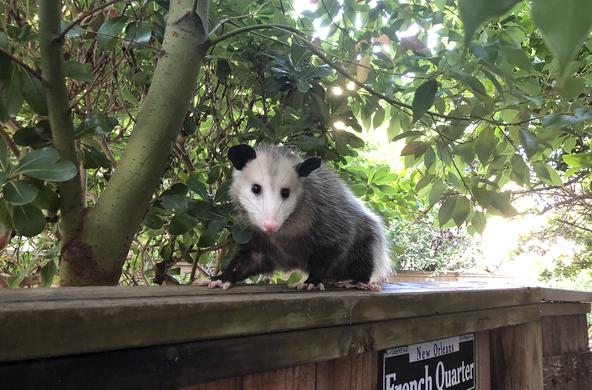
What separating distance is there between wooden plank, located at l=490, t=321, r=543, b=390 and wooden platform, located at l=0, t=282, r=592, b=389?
0.73 metres

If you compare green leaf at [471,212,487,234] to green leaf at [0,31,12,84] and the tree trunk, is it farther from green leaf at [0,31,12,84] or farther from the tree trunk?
green leaf at [0,31,12,84]

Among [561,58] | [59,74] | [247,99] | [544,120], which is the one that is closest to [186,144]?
[247,99]

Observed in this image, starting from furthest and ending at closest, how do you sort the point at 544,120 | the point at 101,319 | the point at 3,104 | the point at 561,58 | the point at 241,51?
the point at 241,51 → the point at 544,120 → the point at 3,104 → the point at 101,319 → the point at 561,58

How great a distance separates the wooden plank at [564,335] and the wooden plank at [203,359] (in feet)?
4.34

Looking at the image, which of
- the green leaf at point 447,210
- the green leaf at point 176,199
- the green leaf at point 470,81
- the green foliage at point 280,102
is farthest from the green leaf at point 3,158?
the green leaf at point 447,210

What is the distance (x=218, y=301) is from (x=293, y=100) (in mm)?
1134

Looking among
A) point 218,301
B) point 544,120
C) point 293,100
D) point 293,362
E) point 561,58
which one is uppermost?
point 293,100

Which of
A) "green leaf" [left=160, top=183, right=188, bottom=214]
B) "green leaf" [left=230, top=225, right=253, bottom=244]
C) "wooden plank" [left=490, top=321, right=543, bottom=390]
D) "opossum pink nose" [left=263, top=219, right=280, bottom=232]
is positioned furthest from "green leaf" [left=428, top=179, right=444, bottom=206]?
"green leaf" [left=160, top=183, right=188, bottom=214]

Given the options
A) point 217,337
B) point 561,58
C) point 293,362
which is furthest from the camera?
point 293,362

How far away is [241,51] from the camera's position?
1.74 m

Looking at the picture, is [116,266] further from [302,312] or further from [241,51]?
[241,51]

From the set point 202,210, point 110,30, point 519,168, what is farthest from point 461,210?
point 110,30

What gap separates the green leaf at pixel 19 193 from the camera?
1012 millimetres

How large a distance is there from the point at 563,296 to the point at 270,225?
5.14 ft
